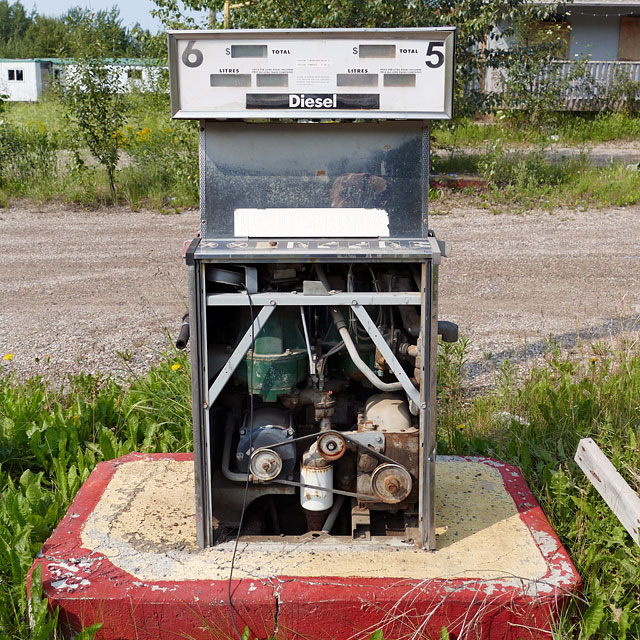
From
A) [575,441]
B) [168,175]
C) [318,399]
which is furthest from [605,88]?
[318,399]

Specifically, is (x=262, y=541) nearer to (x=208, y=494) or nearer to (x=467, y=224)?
(x=208, y=494)

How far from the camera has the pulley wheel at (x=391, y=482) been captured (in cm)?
337

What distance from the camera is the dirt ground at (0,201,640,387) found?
260 inches

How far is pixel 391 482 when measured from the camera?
336 cm

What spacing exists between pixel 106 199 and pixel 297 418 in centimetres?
960

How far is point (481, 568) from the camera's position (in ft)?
10.6

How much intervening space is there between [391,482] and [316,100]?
1.53m

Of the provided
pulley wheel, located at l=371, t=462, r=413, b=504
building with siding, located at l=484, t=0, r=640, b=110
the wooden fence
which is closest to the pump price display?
pulley wheel, located at l=371, t=462, r=413, b=504

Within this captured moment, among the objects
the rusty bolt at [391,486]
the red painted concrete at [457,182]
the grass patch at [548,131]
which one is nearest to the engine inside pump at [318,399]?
the rusty bolt at [391,486]

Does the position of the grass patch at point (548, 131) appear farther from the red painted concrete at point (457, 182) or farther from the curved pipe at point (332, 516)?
the curved pipe at point (332, 516)

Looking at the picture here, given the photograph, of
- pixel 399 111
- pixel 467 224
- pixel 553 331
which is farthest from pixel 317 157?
pixel 467 224

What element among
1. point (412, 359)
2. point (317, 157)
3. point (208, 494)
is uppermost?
point (317, 157)

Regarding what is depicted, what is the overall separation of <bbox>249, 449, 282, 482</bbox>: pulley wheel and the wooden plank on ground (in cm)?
140

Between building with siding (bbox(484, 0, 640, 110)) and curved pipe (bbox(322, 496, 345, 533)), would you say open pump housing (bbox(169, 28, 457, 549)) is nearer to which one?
curved pipe (bbox(322, 496, 345, 533))
